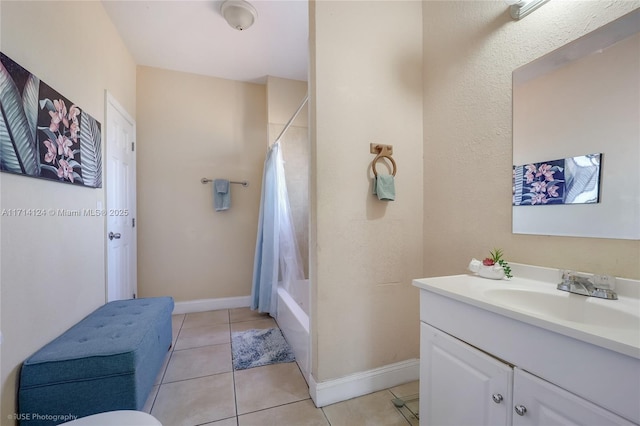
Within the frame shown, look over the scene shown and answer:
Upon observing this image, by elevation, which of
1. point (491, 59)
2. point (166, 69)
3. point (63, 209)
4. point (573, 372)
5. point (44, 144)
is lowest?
point (573, 372)

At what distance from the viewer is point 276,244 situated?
2.52 meters

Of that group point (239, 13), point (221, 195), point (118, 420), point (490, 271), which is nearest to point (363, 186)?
point (490, 271)

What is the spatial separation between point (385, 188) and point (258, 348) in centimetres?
166

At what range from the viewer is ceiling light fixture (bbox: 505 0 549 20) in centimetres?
108

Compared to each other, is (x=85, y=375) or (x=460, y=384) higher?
(x=460, y=384)

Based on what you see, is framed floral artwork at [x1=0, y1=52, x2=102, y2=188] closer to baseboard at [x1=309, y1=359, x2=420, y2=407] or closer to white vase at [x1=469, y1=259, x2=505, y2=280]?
baseboard at [x1=309, y1=359, x2=420, y2=407]

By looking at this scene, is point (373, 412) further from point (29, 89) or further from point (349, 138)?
point (29, 89)

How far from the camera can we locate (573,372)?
63 cm

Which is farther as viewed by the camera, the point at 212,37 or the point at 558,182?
the point at 212,37

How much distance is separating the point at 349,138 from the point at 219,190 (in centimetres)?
190

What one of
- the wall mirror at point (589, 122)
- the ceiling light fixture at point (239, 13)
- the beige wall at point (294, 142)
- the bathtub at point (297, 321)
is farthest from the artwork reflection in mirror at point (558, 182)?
the ceiling light fixture at point (239, 13)

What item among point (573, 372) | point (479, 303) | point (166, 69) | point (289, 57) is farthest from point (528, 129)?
point (166, 69)

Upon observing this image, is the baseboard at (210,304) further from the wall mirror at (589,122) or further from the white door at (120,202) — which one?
the wall mirror at (589,122)

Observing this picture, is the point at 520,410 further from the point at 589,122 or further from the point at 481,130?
the point at 481,130
